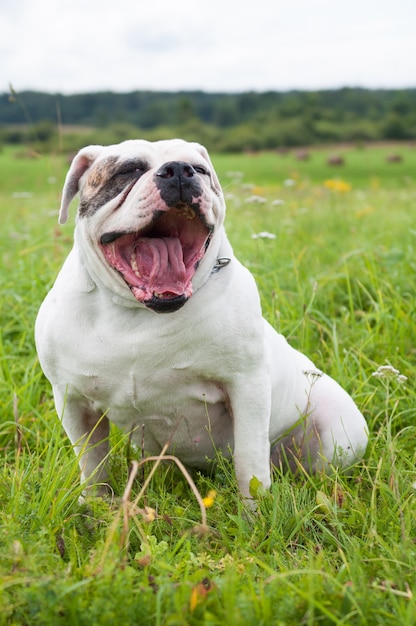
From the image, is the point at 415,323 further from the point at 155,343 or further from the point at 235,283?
the point at 155,343

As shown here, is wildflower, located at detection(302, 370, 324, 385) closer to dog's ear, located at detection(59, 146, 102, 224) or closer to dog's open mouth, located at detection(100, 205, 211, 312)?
dog's open mouth, located at detection(100, 205, 211, 312)

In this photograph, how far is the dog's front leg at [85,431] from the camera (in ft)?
8.63

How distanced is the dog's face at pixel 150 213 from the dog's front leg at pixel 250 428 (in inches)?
16.9

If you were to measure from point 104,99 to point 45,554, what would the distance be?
40619 millimetres

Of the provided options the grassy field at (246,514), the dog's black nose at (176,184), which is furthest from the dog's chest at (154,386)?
the dog's black nose at (176,184)

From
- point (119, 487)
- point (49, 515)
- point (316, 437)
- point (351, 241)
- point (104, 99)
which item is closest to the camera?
point (49, 515)

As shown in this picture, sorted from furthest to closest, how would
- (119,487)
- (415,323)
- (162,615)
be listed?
1. (415,323)
2. (119,487)
3. (162,615)

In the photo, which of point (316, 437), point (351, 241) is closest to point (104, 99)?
point (351, 241)

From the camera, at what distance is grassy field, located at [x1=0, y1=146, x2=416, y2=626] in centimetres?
165

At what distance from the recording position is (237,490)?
8.14 feet

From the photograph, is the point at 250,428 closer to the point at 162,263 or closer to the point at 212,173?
the point at 162,263

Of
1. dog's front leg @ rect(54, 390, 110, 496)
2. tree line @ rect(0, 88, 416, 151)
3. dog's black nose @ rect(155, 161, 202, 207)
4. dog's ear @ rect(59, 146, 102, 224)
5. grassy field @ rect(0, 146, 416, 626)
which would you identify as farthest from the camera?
tree line @ rect(0, 88, 416, 151)

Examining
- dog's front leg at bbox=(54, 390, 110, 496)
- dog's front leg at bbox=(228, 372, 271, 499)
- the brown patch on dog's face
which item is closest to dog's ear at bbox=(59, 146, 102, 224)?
the brown patch on dog's face

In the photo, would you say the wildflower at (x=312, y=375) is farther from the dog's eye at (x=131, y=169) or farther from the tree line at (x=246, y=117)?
the tree line at (x=246, y=117)
